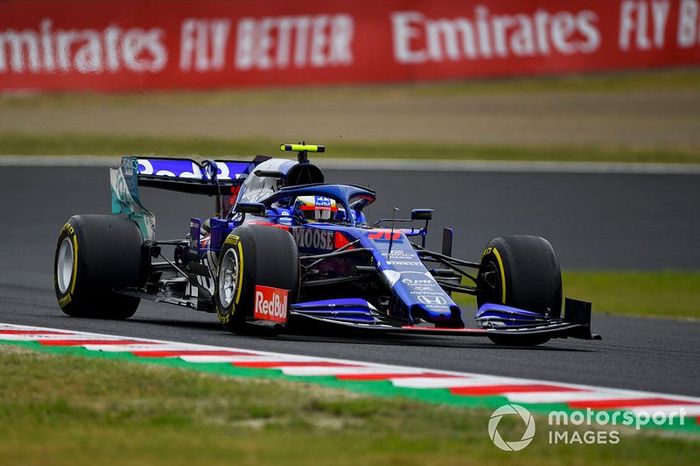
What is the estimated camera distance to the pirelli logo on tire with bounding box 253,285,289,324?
10938 millimetres

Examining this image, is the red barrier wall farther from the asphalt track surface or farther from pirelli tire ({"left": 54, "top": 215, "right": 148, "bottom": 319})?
pirelli tire ({"left": 54, "top": 215, "right": 148, "bottom": 319})

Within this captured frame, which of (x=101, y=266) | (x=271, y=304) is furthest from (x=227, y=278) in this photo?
(x=101, y=266)

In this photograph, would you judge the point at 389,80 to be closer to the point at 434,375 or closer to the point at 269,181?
the point at 269,181

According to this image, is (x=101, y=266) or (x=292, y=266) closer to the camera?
(x=292, y=266)

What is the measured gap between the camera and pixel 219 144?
28.6 metres

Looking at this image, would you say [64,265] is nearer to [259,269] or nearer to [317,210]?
[317,210]

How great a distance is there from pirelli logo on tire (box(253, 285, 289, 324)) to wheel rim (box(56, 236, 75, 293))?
9.83 ft

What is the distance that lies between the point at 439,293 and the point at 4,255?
33.1 ft

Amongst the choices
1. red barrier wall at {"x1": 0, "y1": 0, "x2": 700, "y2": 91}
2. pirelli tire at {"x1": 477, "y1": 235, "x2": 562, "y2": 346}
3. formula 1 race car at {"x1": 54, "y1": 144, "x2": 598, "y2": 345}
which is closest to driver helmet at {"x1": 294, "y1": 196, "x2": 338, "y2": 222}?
formula 1 race car at {"x1": 54, "y1": 144, "x2": 598, "y2": 345}

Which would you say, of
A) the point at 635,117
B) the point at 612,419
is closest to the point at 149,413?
the point at 612,419

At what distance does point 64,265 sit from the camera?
44.9 feet

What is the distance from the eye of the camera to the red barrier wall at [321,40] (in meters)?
31.4

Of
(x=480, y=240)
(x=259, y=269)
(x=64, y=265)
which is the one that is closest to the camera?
(x=259, y=269)

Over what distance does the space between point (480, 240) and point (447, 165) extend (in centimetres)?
590
